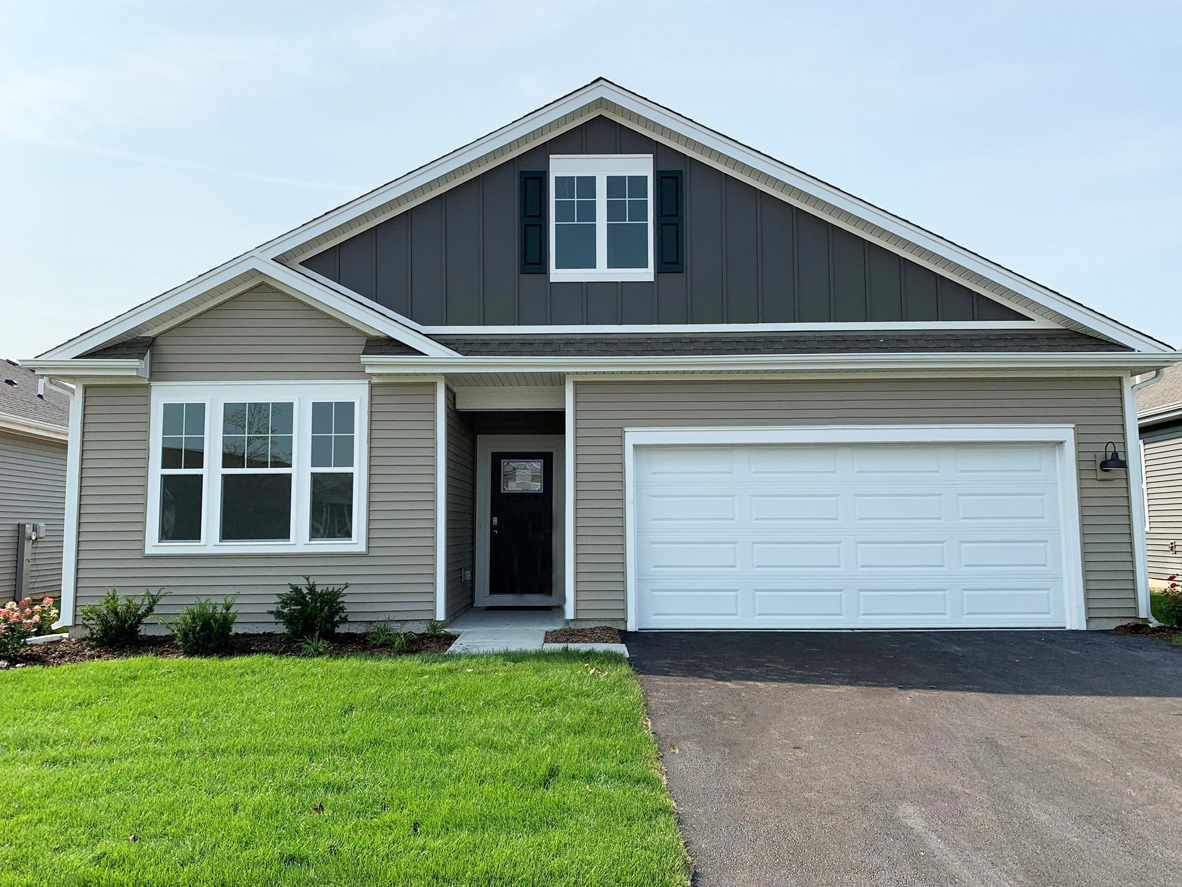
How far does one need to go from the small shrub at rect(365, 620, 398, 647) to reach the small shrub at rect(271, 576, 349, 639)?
1.25 feet

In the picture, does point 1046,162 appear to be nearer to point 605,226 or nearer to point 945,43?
point 945,43

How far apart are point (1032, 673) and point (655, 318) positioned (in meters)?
5.38

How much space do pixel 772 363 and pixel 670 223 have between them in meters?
2.37

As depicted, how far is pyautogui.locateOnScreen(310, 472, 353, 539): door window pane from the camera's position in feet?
28.1

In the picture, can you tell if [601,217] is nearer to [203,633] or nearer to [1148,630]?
[203,633]

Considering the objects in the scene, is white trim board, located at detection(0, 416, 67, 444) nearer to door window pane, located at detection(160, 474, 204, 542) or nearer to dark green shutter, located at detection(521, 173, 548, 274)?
door window pane, located at detection(160, 474, 204, 542)

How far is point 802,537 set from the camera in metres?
8.80

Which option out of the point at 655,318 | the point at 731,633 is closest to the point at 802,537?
the point at 731,633

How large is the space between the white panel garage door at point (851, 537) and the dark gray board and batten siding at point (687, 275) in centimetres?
181

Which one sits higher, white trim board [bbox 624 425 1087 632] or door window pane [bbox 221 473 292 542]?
white trim board [bbox 624 425 1087 632]

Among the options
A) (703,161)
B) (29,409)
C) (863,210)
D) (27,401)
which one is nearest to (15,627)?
(29,409)

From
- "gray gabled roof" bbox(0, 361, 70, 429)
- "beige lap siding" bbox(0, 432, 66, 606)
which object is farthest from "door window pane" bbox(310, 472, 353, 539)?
"beige lap siding" bbox(0, 432, 66, 606)

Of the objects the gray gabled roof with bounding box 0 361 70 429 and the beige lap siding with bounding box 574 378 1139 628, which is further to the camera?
the gray gabled roof with bounding box 0 361 70 429

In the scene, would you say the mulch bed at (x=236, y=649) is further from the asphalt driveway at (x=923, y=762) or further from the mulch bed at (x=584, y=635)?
the asphalt driveway at (x=923, y=762)
